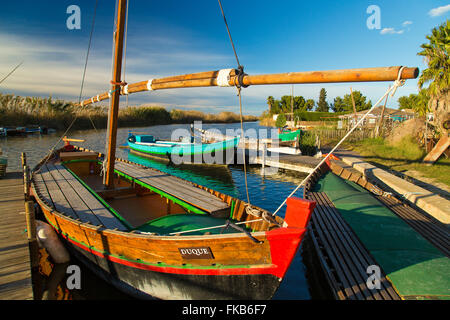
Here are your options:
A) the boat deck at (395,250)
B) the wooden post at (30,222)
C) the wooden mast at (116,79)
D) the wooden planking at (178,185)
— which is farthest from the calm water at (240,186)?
the wooden mast at (116,79)

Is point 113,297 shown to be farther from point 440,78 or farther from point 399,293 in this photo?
point 440,78

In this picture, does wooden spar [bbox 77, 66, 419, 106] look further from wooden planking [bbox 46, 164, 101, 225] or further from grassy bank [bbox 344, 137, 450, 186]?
grassy bank [bbox 344, 137, 450, 186]

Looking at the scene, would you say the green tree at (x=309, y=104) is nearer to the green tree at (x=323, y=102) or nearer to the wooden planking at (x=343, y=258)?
the green tree at (x=323, y=102)

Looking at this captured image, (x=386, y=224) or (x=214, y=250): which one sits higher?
(x=214, y=250)

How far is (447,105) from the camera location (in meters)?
19.5

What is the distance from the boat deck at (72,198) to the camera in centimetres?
685

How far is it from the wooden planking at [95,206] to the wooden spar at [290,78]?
3.95 metres

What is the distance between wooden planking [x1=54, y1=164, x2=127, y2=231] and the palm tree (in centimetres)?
2480

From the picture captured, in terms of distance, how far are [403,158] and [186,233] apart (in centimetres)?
2398

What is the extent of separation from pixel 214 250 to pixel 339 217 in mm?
6784

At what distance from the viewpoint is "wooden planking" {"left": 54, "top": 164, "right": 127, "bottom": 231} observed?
660cm

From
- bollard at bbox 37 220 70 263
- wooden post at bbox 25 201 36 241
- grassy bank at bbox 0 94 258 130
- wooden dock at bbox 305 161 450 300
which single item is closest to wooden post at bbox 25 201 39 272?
wooden post at bbox 25 201 36 241

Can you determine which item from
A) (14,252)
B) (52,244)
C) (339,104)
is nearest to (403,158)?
(52,244)
